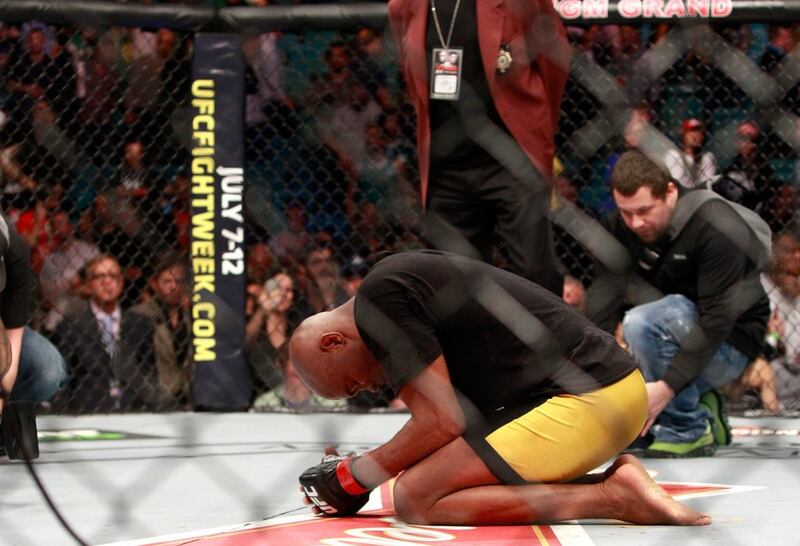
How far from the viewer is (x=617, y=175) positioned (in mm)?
2828

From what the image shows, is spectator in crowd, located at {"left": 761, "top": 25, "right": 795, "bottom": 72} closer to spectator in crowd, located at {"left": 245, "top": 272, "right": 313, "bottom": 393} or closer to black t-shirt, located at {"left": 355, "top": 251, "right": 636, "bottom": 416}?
spectator in crowd, located at {"left": 245, "top": 272, "right": 313, "bottom": 393}

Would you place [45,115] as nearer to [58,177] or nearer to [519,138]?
[58,177]

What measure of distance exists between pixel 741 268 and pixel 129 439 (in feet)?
5.34

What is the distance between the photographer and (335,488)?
2092mm

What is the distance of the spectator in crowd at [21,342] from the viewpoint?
9.64 ft

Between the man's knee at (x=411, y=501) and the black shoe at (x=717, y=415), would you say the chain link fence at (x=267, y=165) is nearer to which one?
the black shoe at (x=717, y=415)

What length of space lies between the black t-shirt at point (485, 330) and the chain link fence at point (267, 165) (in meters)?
1.85

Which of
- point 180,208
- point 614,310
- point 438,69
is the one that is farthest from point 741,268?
point 180,208

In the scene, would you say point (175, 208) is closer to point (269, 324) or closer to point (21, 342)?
point (269, 324)

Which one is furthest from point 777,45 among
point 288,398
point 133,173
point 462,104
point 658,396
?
point 133,173

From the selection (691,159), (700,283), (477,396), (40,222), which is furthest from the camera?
(40,222)

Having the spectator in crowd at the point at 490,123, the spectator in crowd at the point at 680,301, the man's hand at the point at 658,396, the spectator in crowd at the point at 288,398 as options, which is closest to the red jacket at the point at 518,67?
the spectator in crowd at the point at 490,123

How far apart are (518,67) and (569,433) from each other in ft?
3.31

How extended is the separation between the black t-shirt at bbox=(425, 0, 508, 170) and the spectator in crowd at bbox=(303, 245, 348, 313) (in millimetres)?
1116
